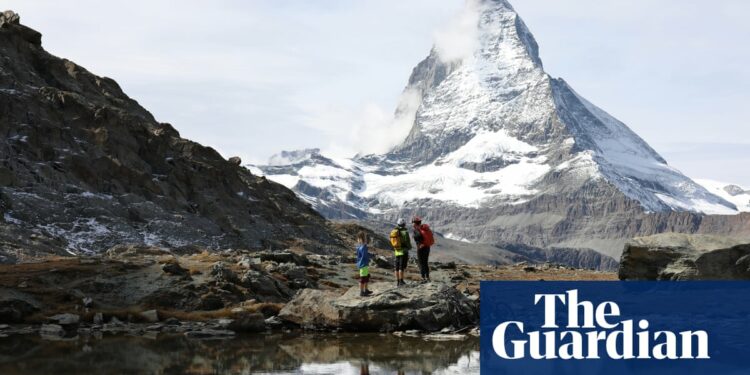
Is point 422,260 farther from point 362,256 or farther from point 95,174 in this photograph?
point 95,174

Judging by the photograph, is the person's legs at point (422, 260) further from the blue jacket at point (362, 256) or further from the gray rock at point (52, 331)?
the gray rock at point (52, 331)

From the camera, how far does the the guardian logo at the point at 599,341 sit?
31.4 meters

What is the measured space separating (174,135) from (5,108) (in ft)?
135

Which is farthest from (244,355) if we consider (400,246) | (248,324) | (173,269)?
(173,269)

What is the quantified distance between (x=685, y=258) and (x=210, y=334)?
21007mm

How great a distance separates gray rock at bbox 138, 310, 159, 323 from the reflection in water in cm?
434

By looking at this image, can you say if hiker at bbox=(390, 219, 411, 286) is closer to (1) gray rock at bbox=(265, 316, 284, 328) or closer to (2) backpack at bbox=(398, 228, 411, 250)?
(2) backpack at bbox=(398, 228, 411, 250)

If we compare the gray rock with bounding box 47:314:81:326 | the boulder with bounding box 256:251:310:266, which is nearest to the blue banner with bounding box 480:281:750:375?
the gray rock with bounding box 47:314:81:326

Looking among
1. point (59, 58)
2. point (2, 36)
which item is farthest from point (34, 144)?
point (59, 58)

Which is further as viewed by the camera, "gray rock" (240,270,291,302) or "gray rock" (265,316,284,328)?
"gray rock" (240,270,291,302)

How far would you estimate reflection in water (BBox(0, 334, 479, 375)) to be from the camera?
89.4ft

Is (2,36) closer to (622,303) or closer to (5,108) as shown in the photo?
(5,108)

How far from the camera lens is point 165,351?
31.5 meters

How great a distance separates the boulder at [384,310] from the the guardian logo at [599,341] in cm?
335
